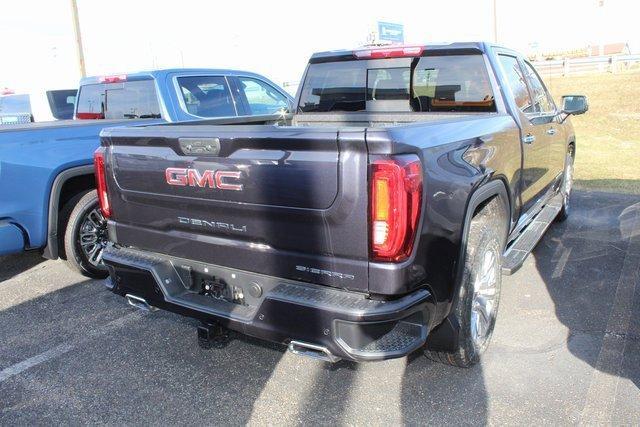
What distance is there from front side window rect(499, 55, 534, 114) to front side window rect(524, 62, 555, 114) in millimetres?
214

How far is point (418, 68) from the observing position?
167 inches

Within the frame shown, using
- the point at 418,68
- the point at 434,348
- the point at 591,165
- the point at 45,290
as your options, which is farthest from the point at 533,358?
the point at 591,165

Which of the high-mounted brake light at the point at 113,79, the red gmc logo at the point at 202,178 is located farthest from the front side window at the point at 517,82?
the high-mounted brake light at the point at 113,79

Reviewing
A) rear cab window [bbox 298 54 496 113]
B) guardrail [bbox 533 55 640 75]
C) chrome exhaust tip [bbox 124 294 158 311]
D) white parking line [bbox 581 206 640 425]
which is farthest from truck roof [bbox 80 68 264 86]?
guardrail [bbox 533 55 640 75]

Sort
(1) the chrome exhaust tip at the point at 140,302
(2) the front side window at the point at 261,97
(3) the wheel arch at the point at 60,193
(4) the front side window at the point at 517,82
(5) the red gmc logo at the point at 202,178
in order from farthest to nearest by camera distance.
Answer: (2) the front side window at the point at 261,97 < (3) the wheel arch at the point at 60,193 < (4) the front side window at the point at 517,82 < (1) the chrome exhaust tip at the point at 140,302 < (5) the red gmc logo at the point at 202,178

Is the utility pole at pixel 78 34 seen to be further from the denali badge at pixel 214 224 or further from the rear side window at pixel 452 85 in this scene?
the denali badge at pixel 214 224

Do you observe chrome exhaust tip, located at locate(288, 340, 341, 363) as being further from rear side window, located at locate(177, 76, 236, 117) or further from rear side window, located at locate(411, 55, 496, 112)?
rear side window, located at locate(177, 76, 236, 117)

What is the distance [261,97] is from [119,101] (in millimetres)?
1715

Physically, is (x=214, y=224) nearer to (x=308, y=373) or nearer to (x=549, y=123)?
(x=308, y=373)

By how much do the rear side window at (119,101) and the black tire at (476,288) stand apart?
12.7ft

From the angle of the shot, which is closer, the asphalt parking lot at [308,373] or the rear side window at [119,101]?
the asphalt parking lot at [308,373]

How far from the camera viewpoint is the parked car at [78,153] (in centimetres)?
426

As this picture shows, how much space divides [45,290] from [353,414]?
326 cm

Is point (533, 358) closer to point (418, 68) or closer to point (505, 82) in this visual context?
point (505, 82)
